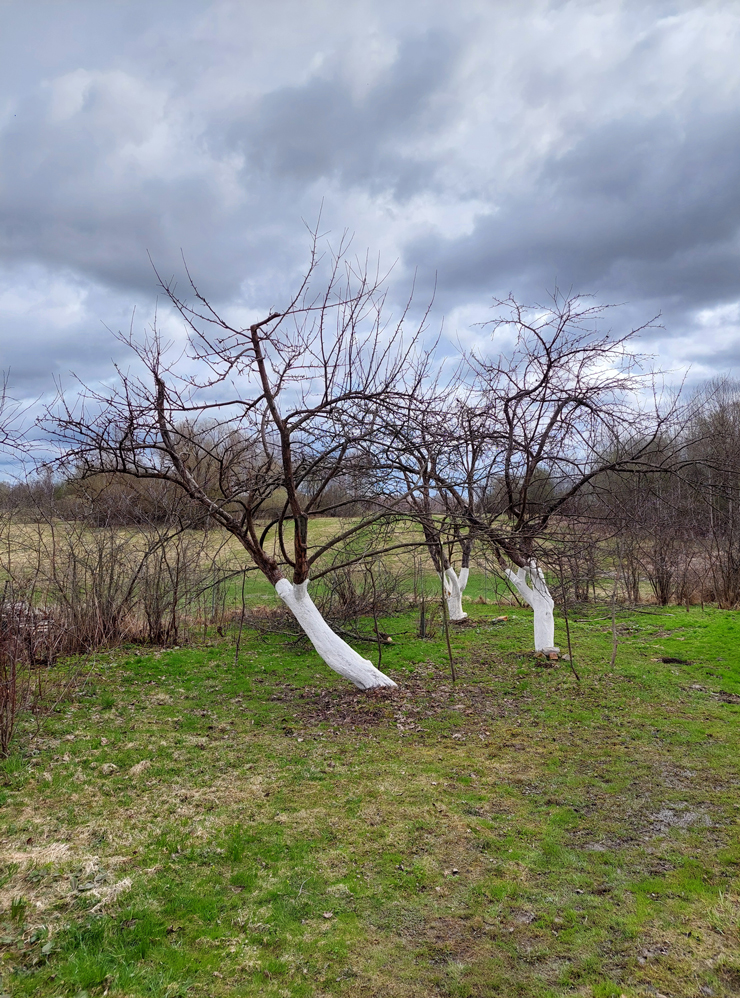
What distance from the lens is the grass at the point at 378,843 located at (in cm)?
274

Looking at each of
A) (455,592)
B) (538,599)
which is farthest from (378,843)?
(455,592)

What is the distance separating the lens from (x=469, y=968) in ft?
9.00

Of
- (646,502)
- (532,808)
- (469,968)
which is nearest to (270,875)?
(469,968)

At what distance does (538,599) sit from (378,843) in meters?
5.02

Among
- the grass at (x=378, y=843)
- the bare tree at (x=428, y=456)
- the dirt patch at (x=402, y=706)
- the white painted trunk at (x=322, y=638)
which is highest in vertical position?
the bare tree at (x=428, y=456)

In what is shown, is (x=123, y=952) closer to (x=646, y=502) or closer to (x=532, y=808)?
(x=532, y=808)

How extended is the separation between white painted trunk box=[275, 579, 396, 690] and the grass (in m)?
0.27

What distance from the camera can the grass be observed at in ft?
9.00

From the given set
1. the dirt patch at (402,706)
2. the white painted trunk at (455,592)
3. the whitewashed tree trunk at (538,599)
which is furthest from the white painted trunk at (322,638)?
the white painted trunk at (455,592)

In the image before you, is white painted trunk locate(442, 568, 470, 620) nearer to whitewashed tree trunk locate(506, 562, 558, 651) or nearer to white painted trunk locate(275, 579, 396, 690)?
whitewashed tree trunk locate(506, 562, 558, 651)

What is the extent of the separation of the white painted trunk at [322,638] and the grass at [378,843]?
27 centimetres

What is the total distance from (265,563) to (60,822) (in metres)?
3.24

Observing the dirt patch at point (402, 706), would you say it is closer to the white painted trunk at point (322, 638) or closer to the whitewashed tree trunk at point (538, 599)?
the white painted trunk at point (322, 638)

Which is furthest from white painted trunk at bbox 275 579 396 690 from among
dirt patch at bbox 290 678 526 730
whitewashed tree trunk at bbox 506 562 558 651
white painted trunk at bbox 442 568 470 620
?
white painted trunk at bbox 442 568 470 620
